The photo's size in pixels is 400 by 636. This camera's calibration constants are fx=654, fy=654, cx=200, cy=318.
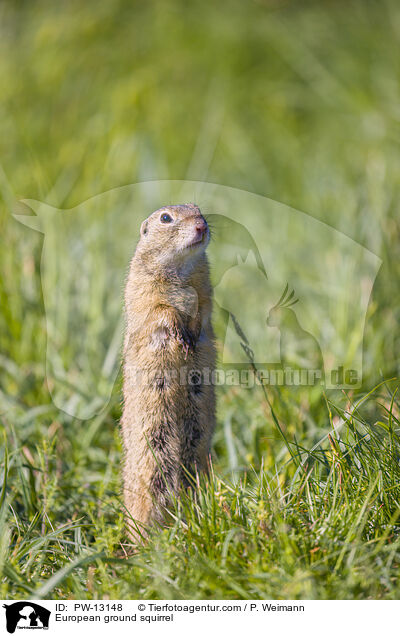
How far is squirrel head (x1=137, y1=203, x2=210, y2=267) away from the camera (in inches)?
108

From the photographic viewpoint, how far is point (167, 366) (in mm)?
2789

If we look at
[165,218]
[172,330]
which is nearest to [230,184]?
[165,218]

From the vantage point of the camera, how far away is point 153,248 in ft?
9.59

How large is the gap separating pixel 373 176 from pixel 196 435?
351 centimetres

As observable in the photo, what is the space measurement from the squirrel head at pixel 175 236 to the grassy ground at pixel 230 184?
37.4 inches

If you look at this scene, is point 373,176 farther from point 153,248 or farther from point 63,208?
point 153,248

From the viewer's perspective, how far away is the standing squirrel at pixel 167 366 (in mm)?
2791
